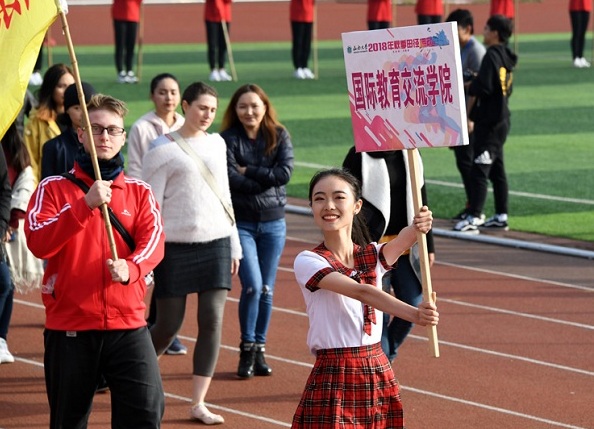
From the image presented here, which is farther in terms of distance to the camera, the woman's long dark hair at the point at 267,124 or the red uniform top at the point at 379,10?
the red uniform top at the point at 379,10

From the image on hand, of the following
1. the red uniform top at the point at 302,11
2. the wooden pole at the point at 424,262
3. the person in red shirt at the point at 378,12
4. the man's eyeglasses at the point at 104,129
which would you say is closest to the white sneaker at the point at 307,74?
the red uniform top at the point at 302,11

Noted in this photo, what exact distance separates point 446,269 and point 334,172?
7051 mm

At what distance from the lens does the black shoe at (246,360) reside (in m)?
9.59

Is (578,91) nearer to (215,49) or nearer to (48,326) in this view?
(215,49)

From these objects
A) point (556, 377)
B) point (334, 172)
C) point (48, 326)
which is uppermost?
point (334, 172)

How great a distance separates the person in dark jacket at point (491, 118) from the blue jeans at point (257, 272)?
5.20 metres

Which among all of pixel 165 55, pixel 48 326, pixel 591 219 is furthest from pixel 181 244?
pixel 165 55

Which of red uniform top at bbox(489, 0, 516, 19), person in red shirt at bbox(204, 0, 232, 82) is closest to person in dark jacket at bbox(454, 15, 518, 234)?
person in red shirt at bbox(204, 0, 232, 82)

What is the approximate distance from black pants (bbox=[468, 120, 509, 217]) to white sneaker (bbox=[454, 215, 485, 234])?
60 millimetres

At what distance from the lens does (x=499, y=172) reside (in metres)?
14.8

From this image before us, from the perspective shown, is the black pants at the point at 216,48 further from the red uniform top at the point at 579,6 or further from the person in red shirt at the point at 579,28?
the red uniform top at the point at 579,6

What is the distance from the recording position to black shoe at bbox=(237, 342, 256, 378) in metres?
9.59

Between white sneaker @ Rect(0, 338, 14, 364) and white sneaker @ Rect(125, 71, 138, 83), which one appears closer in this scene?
white sneaker @ Rect(0, 338, 14, 364)

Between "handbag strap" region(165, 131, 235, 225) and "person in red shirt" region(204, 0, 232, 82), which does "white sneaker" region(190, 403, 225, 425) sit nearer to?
"handbag strap" region(165, 131, 235, 225)
